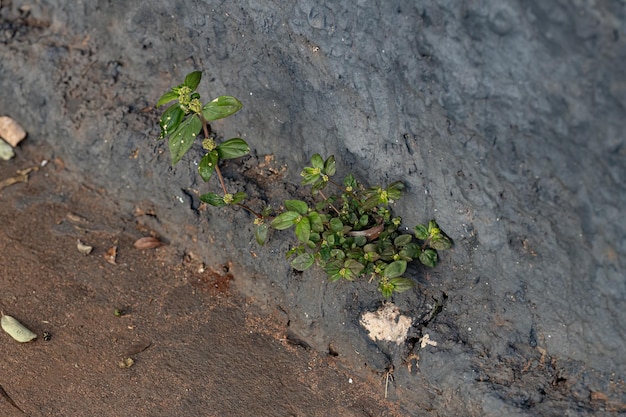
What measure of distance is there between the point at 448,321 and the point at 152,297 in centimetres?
146

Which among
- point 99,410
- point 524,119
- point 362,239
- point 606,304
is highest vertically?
point 524,119

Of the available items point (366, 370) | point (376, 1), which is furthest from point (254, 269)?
point (376, 1)

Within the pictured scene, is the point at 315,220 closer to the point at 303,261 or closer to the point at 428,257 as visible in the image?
the point at 303,261

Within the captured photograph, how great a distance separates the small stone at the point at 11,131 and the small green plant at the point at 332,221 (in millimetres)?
1445

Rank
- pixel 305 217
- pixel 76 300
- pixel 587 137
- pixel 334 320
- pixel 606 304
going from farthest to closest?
pixel 76 300 < pixel 334 320 < pixel 305 217 < pixel 606 304 < pixel 587 137

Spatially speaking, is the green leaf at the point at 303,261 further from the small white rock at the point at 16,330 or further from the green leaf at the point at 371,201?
the small white rock at the point at 16,330

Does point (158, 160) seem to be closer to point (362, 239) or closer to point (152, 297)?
point (152, 297)

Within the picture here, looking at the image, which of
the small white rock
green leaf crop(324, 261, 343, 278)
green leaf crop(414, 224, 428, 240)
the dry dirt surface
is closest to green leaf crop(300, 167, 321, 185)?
green leaf crop(324, 261, 343, 278)

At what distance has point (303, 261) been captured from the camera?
3.27 m

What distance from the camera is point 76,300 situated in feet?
11.9

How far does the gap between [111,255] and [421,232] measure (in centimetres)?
166

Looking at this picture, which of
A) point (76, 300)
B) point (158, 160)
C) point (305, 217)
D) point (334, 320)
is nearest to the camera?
point (305, 217)

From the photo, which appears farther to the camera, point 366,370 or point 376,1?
point 366,370

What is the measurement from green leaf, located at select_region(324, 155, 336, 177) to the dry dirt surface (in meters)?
0.80
